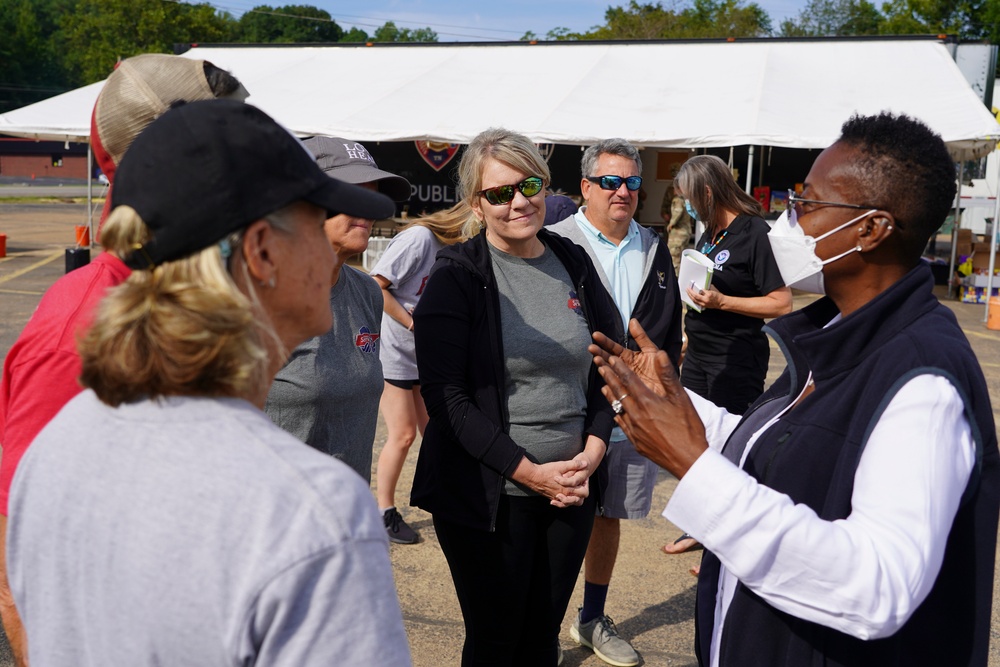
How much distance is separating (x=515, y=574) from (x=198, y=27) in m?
52.3

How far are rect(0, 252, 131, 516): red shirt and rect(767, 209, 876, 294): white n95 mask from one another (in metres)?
1.44

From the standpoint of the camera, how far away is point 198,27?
4881 cm

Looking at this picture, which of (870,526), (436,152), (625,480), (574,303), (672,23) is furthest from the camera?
(672,23)

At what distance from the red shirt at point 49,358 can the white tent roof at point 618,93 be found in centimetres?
1070

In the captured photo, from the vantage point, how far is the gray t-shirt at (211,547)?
0.96m

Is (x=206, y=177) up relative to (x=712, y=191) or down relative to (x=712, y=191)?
up

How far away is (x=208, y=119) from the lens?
1.10 metres

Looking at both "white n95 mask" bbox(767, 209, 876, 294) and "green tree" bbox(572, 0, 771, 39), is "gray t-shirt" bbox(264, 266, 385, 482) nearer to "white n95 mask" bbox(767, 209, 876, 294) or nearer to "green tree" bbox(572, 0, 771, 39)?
"white n95 mask" bbox(767, 209, 876, 294)

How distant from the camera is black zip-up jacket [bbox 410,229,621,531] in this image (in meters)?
2.78

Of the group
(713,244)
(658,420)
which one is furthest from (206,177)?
(713,244)

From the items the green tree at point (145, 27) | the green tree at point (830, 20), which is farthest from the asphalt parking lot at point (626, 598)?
the green tree at point (830, 20)

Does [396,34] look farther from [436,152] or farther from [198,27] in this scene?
[436,152]

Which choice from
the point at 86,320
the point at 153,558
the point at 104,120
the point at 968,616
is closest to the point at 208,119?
the point at 86,320

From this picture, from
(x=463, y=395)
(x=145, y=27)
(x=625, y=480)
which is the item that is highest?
(x=145, y=27)
